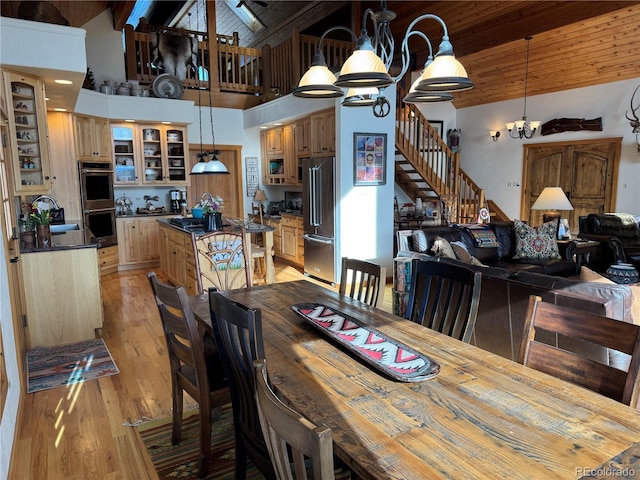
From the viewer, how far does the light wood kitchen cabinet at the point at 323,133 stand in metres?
5.77

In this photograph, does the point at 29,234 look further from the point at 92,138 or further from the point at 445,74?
the point at 445,74

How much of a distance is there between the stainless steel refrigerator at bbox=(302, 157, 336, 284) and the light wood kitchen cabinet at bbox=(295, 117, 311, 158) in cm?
33

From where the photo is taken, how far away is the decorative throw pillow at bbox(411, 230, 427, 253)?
4.78m

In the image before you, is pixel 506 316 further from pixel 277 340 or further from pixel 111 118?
pixel 111 118

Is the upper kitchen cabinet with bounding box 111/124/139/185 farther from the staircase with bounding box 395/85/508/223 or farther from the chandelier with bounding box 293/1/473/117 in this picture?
the chandelier with bounding box 293/1/473/117

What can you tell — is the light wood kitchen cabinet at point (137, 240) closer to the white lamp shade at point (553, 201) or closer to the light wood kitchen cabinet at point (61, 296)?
the light wood kitchen cabinet at point (61, 296)

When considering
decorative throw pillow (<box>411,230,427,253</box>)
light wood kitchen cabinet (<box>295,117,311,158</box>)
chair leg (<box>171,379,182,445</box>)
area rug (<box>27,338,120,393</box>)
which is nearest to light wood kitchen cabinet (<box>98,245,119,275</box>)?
area rug (<box>27,338,120,393</box>)

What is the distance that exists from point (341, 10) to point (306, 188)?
4.29 metres

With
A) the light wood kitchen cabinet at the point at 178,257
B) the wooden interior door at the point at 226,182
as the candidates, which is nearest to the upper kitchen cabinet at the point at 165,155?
the wooden interior door at the point at 226,182

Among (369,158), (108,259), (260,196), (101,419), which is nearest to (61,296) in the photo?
(101,419)

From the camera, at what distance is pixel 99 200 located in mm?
6559

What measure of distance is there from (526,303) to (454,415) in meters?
1.89

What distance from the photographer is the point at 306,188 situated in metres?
6.29

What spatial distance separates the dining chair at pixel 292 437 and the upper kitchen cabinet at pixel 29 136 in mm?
3808
